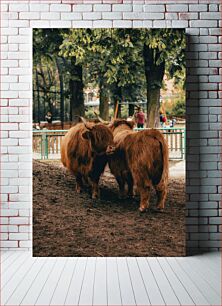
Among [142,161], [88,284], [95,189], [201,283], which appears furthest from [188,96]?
[88,284]

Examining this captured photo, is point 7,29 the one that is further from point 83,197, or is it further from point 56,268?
point 56,268

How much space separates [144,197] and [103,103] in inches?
34.7

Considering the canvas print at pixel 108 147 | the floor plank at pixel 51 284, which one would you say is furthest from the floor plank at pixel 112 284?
the floor plank at pixel 51 284

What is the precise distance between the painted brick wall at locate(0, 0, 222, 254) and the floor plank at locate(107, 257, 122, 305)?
0.78 metres

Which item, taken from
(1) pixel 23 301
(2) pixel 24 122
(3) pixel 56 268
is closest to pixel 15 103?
(2) pixel 24 122

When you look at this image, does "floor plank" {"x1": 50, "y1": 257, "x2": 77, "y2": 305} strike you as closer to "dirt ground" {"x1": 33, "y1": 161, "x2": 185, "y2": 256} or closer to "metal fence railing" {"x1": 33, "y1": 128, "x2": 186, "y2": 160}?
"dirt ground" {"x1": 33, "y1": 161, "x2": 185, "y2": 256}

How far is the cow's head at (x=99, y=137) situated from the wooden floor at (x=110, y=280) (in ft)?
3.08

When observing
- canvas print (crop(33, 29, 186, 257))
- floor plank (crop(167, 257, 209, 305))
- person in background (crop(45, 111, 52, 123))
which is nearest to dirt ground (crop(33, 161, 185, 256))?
canvas print (crop(33, 29, 186, 257))

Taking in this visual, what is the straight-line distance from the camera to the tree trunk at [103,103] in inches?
202

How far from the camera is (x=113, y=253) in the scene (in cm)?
509

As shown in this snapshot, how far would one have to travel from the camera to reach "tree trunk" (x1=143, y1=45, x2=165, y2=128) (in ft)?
16.9

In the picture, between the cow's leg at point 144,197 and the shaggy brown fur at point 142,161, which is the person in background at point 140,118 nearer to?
the shaggy brown fur at point 142,161

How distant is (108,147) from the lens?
5156 millimetres

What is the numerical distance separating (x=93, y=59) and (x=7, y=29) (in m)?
0.82
